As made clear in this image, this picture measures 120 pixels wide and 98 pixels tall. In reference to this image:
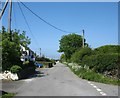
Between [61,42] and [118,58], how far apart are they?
8604 cm

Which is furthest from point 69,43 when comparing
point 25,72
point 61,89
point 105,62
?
point 61,89

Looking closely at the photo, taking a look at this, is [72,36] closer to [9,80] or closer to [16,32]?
[16,32]

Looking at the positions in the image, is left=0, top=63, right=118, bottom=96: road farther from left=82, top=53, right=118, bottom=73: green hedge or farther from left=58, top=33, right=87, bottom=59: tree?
left=58, top=33, right=87, bottom=59: tree

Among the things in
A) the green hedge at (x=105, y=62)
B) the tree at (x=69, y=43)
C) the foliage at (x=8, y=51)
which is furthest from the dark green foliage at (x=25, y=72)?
the tree at (x=69, y=43)

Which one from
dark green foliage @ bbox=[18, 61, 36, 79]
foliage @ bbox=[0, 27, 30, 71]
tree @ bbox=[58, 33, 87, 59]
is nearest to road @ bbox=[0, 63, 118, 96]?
foliage @ bbox=[0, 27, 30, 71]

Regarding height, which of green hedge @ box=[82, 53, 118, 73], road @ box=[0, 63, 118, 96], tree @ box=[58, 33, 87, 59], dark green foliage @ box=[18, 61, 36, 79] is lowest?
road @ box=[0, 63, 118, 96]

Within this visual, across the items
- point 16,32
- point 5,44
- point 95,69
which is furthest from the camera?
point 16,32

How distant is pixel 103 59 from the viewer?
27.9 meters

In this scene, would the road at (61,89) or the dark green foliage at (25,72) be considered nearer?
the road at (61,89)

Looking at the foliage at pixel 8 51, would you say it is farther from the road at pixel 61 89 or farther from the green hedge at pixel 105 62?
the green hedge at pixel 105 62

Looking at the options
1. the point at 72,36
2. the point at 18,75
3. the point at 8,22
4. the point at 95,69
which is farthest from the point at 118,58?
the point at 72,36

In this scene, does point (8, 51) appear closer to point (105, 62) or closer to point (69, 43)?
point (105, 62)

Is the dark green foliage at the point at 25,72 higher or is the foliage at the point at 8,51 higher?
the foliage at the point at 8,51

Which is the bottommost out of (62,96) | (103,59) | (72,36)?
(62,96)
